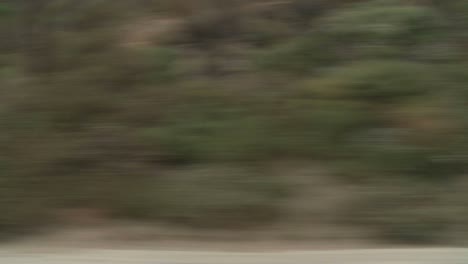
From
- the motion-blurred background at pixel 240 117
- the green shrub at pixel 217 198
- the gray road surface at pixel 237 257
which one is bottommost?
the gray road surface at pixel 237 257

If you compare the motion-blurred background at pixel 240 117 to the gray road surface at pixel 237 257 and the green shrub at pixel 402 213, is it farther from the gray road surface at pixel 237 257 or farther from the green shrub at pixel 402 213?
the gray road surface at pixel 237 257

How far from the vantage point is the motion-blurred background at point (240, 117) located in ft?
18.9

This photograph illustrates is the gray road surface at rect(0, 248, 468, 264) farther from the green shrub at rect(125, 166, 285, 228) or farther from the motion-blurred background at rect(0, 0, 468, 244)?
the green shrub at rect(125, 166, 285, 228)

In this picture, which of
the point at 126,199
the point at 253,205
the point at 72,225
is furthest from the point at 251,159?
the point at 72,225

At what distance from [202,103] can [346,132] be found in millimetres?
1110

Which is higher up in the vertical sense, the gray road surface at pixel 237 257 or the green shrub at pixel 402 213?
the green shrub at pixel 402 213

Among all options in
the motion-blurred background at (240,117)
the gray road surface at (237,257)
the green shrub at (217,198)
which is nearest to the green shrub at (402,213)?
the motion-blurred background at (240,117)

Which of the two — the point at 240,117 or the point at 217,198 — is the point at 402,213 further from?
the point at 240,117

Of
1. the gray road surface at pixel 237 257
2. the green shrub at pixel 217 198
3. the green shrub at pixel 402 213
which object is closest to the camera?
the gray road surface at pixel 237 257

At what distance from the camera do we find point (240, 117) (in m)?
6.48

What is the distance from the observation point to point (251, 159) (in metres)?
6.16

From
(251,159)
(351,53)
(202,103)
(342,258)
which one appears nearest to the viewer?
(342,258)

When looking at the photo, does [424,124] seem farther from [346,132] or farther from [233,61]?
[233,61]

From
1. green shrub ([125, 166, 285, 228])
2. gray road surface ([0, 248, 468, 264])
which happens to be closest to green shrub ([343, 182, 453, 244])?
gray road surface ([0, 248, 468, 264])
